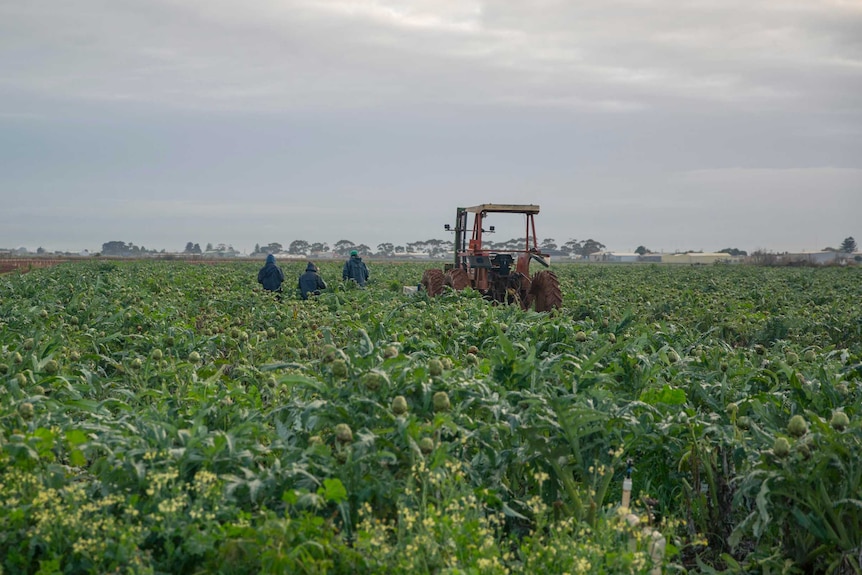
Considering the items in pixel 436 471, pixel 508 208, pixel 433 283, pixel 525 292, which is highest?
pixel 508 208

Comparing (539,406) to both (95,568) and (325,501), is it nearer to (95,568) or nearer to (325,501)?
(325,501)

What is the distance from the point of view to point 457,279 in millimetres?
15719

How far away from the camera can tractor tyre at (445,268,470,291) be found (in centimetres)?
1562

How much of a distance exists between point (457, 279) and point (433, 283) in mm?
1047

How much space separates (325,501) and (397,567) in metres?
0.43

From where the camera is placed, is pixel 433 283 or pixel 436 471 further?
pixel 433 283

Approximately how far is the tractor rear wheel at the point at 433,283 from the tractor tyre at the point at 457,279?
20.1 inches

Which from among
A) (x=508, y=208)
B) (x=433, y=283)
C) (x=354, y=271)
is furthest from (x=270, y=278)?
(x=508, y=208)

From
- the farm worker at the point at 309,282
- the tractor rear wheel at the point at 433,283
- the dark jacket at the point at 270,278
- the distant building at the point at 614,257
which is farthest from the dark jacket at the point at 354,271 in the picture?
the distant building at the point at 614,257

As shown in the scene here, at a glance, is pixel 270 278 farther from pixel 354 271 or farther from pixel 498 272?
pixel 498 272

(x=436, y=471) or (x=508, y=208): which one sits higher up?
(x=508, y=208)

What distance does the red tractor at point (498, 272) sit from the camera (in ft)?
51.1

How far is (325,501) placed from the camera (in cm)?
360

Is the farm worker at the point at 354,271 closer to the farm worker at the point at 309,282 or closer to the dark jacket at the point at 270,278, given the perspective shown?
the dark jacket at the point at 270,278
